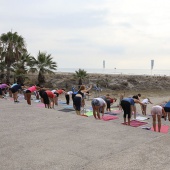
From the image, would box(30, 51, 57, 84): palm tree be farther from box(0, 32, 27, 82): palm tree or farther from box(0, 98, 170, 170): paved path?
box(0, 98, 170, 170): paved path

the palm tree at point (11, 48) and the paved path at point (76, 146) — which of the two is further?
the palm tree at point (11, 48)

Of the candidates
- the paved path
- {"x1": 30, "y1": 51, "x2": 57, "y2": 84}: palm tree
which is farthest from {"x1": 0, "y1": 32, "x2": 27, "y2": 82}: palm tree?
the paved path

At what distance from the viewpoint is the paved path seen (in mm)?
4027

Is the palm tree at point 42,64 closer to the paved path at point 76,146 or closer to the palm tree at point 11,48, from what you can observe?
the palm tree at point 11,48

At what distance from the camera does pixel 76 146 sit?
4.89m

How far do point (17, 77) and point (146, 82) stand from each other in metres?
26.5

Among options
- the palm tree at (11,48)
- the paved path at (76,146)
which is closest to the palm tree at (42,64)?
the palm tree at (11,48)

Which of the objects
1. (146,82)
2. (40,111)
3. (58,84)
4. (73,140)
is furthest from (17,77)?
(146,82)

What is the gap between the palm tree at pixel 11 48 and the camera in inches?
968

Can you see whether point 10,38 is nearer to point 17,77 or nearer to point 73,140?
point 17,77

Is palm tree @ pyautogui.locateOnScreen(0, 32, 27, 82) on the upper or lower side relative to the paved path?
upper

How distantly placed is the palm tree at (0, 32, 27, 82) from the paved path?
61.0 ft

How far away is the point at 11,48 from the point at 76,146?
2176cm

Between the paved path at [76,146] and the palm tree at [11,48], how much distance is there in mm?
18599
